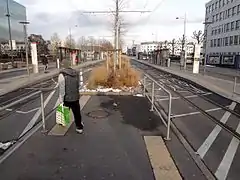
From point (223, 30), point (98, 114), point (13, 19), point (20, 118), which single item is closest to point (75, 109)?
point (98, 114)

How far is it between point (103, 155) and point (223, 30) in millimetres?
71890

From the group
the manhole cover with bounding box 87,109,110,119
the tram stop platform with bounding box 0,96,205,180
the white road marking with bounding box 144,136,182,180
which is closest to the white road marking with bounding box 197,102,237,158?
the tram stop platform with bounding box 0,96,205,180

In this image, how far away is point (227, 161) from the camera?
16.4 ft

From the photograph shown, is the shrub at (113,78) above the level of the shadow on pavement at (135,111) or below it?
above

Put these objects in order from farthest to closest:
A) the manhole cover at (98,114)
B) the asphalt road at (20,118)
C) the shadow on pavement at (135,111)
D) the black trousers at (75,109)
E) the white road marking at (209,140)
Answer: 1. the manhole cover at (98,114)
2. the shadow on pavement at (135,111)
3. the asphalt road at (20,118)
4. the black trousers at (75,109)
5. the white road marking at (209,140)

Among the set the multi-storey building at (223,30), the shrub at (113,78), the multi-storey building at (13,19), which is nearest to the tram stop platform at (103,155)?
the shrub at (113,78)

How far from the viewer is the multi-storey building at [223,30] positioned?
57.5m

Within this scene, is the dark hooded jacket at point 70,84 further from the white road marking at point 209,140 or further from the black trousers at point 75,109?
the white road marking at point 209,140

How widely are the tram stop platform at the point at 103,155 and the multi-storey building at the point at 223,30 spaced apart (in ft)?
147

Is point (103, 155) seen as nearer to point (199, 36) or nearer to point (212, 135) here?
point (212, 135)

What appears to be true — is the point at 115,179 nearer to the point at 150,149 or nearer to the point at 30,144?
the point at 150,149

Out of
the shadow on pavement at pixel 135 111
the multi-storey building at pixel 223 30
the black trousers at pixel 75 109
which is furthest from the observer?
the multi-storey building at pixel 223 30

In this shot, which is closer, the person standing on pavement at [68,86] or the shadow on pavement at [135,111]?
the person standing on pavement at [68,86]

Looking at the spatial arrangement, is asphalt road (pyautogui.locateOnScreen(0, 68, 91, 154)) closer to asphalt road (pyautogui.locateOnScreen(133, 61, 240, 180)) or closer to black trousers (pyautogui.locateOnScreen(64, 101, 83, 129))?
black trousers (pyautogui.locateOnScreen(64, 101, 83, 129))
